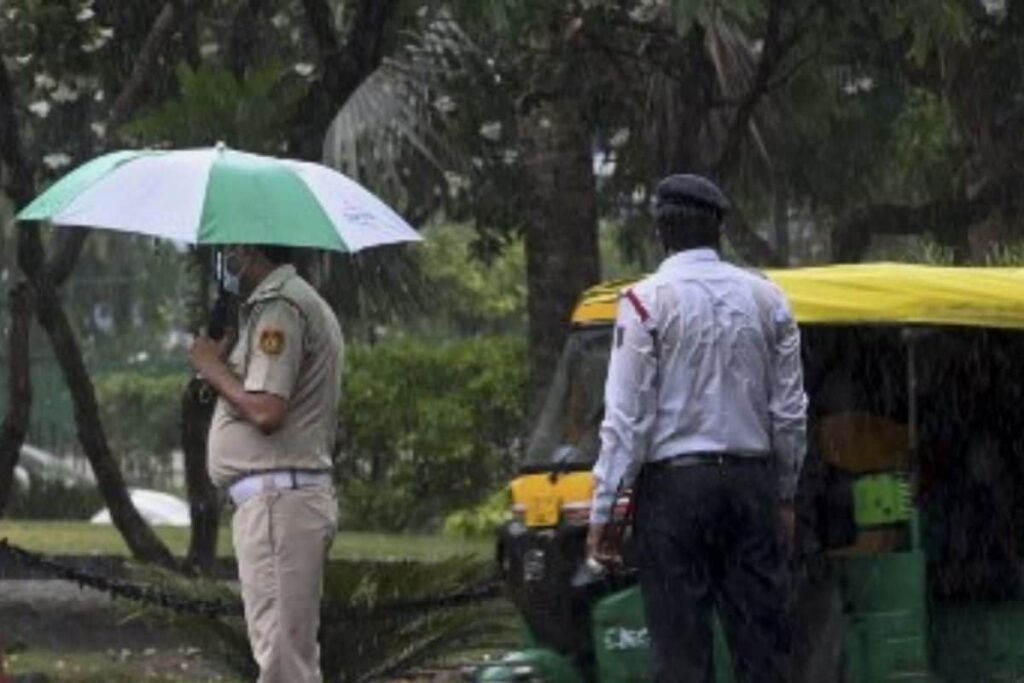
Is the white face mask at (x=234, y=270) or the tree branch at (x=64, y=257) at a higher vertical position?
A: the tree branch at (x=64, y=257)

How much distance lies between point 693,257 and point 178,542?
13836 millimetres

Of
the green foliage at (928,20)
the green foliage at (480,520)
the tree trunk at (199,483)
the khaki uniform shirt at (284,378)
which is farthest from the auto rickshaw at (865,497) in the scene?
the green foliage at (480,520)

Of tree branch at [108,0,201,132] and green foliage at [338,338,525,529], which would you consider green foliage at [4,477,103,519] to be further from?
tree branch at [108,0,201,132]

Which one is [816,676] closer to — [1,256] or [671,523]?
[671,523]

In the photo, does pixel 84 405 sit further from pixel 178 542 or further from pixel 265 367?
pixel 178 542

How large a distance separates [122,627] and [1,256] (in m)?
21.1

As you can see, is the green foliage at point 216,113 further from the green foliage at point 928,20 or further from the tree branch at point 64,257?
the green foliage at point 928,20

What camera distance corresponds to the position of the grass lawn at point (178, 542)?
19016mm

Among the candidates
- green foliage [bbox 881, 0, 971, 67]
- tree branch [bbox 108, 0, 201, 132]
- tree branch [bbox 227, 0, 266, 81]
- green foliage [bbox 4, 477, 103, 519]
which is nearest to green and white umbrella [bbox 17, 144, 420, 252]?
green foliage [bbox 881, 0, 971, 67]

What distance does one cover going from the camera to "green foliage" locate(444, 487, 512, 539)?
21641mm

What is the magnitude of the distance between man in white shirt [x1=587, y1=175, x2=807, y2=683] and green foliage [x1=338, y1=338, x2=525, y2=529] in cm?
1557

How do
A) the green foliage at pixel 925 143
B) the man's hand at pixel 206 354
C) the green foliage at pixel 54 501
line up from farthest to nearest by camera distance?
1. the green foliage at pixel 54 501
2. the green foliage at pixel 925 143
3. the man's hand at pixel 206 354

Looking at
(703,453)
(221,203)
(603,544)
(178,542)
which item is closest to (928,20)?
(221,203)

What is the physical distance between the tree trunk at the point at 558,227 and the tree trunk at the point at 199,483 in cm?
163
